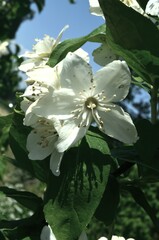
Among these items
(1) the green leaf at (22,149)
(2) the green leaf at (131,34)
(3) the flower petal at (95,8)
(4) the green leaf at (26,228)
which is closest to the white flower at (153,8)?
(2) the green leaf at (131,34)

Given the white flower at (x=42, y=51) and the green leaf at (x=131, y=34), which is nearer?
the green leaf at (x=131, y=34)

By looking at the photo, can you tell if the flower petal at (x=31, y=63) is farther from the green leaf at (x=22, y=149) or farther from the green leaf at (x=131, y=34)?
the green leaf at (x=131, y=34)

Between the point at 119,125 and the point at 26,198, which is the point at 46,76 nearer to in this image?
the point at 119,125

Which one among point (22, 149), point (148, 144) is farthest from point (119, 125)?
point (22, 149)

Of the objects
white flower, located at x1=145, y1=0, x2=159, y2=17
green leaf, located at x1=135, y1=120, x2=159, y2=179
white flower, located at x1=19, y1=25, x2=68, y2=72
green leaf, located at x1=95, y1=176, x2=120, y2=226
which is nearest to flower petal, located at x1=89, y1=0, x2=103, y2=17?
white flower, located at x1=19, y1=25, x2=68, y2=72

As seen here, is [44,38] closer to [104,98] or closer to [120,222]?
[104,98]

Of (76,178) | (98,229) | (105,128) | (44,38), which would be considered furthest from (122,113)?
(98,229)
